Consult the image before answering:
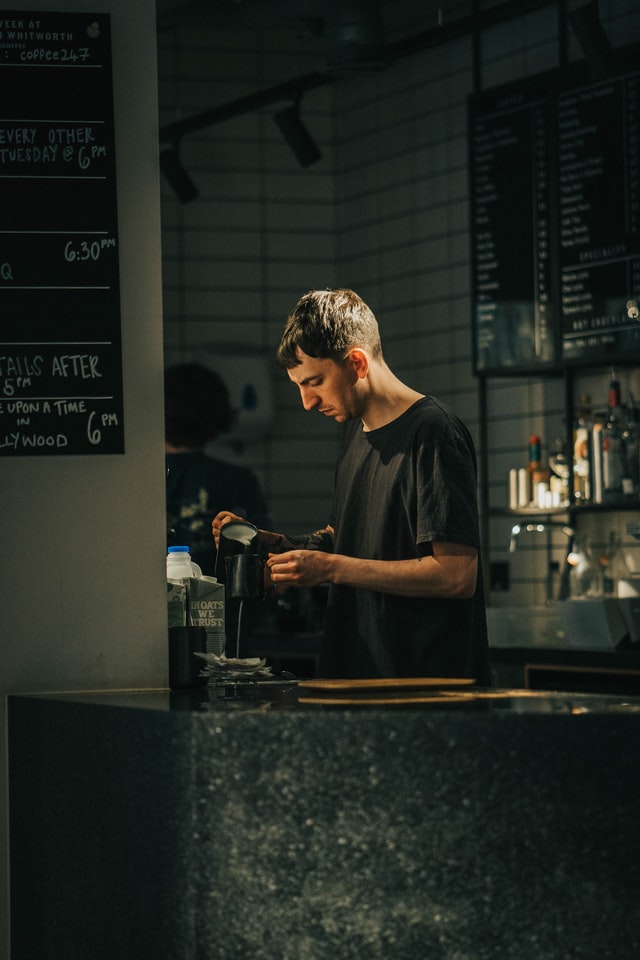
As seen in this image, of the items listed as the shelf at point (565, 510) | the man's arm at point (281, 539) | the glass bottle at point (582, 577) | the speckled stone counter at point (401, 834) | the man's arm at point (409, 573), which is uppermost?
the shelf at point (565, 510)

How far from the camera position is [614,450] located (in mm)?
4910

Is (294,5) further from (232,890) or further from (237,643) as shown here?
(232,890)

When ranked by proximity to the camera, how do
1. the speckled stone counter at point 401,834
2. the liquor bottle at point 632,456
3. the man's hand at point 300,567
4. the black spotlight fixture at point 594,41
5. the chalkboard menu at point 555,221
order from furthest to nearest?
the chalkboard menu at point 555,221 → the liquor bottle at point 632,456 → the black spotlight fixture at point 594,41 → the man's hand at point 300,567 → the speckled stone counter at point 401,834

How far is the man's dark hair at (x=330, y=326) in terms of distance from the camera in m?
2.80

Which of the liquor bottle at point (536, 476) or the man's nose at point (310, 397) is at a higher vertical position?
the man's nose at point (310, 397)

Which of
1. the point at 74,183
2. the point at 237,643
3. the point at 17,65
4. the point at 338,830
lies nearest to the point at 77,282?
the point at 74,183

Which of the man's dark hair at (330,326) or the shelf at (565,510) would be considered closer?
the man's dark hair at (330,326)

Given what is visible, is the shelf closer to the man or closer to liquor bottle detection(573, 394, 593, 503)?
liquor bottle detection(573, 394, 593, 503)

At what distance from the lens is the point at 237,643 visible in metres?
2.55

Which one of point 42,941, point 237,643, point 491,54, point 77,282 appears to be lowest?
point 42,941

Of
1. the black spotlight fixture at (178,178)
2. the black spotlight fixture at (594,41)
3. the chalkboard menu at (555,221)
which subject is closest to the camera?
the black spotlight fixture at (594,41)

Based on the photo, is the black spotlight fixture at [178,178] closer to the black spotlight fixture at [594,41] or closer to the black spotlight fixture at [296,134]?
the black spotlight fixture at [296,134]

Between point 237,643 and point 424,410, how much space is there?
55 centimetres

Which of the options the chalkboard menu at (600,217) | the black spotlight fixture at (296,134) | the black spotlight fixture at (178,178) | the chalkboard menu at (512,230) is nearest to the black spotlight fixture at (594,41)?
the chalkboard menu at (600,217)
